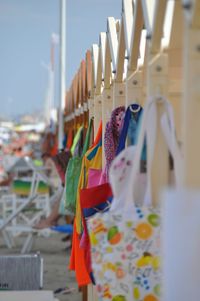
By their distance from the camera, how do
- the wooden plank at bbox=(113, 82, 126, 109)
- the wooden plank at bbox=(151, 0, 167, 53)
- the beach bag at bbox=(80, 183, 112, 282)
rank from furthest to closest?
the wooden plank at bbox=(113, 82, 126, 109) → the beach bag at bbox=(80, 183, 112, 282) → the wooden plank at bbox=(151, 0, 167, 53)

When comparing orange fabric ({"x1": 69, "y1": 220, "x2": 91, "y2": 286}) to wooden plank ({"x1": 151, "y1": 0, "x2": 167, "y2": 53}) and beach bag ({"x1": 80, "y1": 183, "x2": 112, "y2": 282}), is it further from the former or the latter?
wooden plank ({"x1": 151, "y1": 0, "x2": 167, "y2": 53})

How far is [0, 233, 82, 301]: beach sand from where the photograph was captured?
293 inches

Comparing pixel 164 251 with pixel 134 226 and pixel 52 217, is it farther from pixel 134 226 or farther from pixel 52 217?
pixel 52 217

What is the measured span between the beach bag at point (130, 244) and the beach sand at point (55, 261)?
15.5 ft

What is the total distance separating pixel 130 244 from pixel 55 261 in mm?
7243

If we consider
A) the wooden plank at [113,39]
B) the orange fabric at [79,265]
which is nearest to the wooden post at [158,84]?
the wooden plank at [113,39]

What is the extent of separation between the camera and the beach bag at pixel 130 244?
2.13 m

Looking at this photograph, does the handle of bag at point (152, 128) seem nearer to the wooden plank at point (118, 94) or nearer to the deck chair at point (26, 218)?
the wooden plank at point (118, 94)

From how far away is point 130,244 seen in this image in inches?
84.7

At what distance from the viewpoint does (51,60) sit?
30.6m

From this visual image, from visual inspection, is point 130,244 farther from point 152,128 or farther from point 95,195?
point 95,195

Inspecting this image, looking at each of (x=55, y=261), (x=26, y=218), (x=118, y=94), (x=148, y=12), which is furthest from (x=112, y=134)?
(x=26, y=218)

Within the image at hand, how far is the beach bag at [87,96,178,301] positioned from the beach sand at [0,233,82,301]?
473cm

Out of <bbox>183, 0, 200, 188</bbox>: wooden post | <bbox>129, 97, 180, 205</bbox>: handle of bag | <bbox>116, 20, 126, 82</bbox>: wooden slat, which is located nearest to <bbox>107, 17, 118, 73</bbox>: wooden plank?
<bbox>116, 20, 126, 82</bbox>: wooden slat
